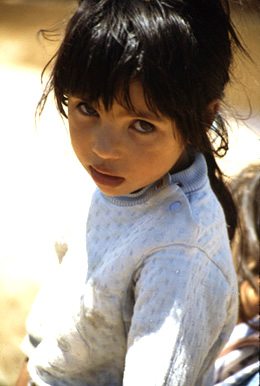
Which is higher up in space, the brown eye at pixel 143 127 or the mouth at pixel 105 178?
the brown eye at pixel 143 127

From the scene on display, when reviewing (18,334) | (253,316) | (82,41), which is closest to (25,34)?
(18,334)

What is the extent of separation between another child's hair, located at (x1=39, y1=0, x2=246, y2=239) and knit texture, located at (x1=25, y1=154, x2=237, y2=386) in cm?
14

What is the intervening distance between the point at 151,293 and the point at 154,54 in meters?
0.35

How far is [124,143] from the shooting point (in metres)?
0.82

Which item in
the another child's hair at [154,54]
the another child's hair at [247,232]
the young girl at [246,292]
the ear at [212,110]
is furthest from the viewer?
the another child's hair at [247,232]

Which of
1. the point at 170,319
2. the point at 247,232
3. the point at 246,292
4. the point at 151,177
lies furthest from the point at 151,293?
the point at 247,232

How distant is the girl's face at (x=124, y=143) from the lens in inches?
31.7

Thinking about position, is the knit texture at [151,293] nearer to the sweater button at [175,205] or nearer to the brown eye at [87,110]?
the sweater button at [175,205]

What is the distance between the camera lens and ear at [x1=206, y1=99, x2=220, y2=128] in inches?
34.4

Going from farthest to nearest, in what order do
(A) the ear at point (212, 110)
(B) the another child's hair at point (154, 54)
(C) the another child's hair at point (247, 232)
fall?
(C) the another child's hair at point (247, 232) → (A) the ear at point (212, 110) → (B) the another child's hair at point (154, 54)

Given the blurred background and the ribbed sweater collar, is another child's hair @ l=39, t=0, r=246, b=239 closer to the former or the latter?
the ribbed sweater collar

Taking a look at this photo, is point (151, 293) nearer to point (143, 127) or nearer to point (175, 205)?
point (175, 205)

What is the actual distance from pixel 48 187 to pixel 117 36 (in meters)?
1.54

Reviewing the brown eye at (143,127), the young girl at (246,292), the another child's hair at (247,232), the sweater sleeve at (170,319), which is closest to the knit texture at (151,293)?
the sweater sleeve at (170,319)
